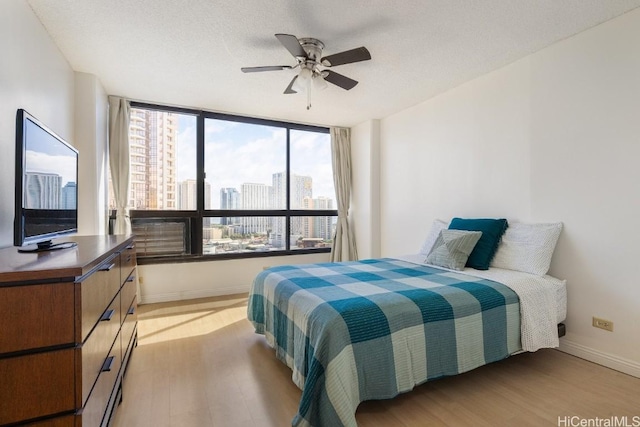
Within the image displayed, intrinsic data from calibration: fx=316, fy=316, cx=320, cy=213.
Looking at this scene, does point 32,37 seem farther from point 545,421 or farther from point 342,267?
point 545,421

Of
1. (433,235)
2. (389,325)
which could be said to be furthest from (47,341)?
(433,235)

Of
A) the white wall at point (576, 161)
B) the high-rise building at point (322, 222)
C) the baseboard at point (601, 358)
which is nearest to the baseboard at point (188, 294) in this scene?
the high-rise building at point (322, 222)

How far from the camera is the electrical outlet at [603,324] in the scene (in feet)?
7.63

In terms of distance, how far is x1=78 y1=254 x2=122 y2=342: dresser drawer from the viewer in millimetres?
1117

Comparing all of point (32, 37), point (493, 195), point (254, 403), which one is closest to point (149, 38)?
point (32, 37)

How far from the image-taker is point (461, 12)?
7.21ft

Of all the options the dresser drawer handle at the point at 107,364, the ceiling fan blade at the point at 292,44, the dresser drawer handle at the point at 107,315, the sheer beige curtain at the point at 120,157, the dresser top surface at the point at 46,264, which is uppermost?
the ceiling fan blade at the point at 292,44

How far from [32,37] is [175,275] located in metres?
2.76

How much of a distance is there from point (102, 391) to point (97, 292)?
47cm

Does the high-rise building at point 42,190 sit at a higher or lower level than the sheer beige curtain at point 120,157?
lower

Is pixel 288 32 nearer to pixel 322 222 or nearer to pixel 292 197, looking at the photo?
pixel 292 197

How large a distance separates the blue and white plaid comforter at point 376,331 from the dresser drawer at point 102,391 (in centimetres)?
88

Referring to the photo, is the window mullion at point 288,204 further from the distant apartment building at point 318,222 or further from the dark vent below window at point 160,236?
the dark vent below window at point 160,236

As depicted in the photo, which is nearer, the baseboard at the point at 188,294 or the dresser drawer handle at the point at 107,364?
the dresser drawer handle at the point at 107,364
